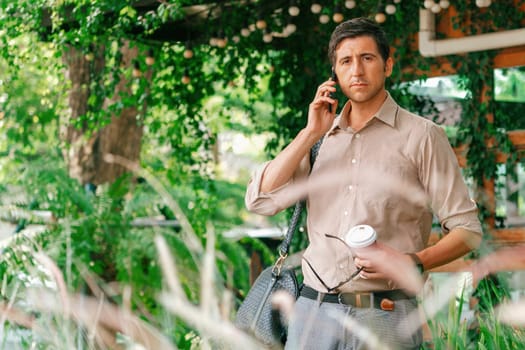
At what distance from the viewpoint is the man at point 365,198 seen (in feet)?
7.80

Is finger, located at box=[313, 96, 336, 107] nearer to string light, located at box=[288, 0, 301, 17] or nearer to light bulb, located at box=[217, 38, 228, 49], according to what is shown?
string light, located at box=[288, 0, 301, 17]

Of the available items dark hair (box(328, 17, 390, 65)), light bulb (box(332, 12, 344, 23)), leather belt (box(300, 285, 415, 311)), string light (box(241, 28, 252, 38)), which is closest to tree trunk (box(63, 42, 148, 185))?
string light (box(241, 28, 252, 38))

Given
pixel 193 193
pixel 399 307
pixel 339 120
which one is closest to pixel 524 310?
pixel 399 307

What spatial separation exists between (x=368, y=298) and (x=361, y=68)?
0.59 m

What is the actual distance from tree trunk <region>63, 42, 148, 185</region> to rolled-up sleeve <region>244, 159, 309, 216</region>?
4717mm

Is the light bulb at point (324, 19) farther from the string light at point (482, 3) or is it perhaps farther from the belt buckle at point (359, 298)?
the belt buckle at point (359, 298)

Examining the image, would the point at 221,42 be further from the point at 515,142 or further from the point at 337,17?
the point at 515,142

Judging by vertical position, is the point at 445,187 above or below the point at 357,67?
below

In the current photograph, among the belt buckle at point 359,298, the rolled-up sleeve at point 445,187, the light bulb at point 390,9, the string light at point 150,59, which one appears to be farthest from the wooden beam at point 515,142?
the belt buckle at point 359,298

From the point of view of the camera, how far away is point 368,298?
241cm

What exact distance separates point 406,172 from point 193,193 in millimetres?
4726

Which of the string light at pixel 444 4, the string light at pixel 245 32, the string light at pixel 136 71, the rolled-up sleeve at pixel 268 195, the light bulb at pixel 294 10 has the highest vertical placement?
the light bulb at pixel 294 10

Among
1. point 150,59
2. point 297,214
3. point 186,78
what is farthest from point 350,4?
point 297,214

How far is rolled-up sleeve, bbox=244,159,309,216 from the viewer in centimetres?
252
